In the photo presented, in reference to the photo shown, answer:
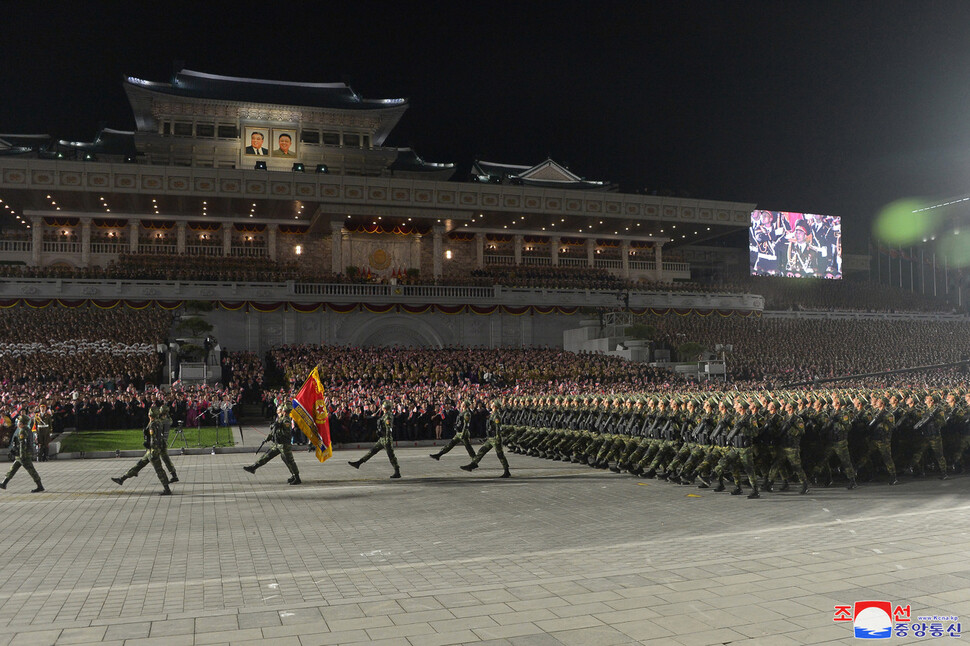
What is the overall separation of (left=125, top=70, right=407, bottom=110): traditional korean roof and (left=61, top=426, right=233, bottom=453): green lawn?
3294 cm

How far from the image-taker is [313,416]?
14.6 metres

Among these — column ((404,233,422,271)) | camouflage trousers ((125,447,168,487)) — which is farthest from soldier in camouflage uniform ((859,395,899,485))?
column ((404,233,422,271))

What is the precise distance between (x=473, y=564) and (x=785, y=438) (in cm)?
709

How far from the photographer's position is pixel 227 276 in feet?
131

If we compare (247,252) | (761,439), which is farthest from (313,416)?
(247,252)

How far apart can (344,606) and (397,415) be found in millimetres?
17191

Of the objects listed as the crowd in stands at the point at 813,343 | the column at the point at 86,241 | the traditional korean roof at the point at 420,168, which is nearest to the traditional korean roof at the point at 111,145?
the column at the point at 86,241

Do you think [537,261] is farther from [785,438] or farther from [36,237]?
[785,438]

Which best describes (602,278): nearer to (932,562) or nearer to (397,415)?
(397,415)

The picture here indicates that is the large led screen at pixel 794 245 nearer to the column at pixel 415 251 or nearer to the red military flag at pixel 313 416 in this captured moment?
the column at pixel 415 251

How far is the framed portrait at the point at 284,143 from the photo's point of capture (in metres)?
51.4

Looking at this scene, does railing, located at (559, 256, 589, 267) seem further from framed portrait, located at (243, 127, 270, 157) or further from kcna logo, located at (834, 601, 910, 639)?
kcna logo, located at (834, 601, 910, 639)

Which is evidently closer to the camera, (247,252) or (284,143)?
(247,252)

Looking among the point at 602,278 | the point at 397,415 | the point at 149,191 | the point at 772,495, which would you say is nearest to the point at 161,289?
the point at 149,191
